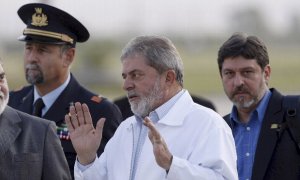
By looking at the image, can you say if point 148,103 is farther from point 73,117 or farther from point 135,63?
point 73,117

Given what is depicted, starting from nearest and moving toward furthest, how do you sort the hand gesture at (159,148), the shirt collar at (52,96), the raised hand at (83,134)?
the hand gesture at (159,148) < the raised hand at (83,134) < the shirt collar at (52,96)

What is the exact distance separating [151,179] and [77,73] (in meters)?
28.0

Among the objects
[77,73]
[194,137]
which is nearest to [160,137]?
[194,137]

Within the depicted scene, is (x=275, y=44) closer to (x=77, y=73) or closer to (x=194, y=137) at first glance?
(x=77, y=73)

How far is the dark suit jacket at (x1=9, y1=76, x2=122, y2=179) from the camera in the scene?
6594 millimetres

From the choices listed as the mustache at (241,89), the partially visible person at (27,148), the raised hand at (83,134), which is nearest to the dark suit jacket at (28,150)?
the partially visible person at (27,148)

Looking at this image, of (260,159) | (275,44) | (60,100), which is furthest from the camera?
(275,44)

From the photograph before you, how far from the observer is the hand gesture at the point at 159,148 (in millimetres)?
4879

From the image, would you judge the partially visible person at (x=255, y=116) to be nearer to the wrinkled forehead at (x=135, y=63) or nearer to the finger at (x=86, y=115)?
the wrinkled forehead at (x=135, y=63)

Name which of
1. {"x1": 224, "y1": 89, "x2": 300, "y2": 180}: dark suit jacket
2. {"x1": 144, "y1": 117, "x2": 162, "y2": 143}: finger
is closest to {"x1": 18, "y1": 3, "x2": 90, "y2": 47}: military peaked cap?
{"x1": 224, "y1": 89, "x2": 300, "y2": 180}: dark suit jacket

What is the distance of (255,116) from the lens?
6.19 meters

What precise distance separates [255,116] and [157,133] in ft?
4.74

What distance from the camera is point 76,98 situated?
6.90 metres

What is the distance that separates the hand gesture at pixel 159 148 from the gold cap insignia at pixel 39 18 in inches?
97.0
